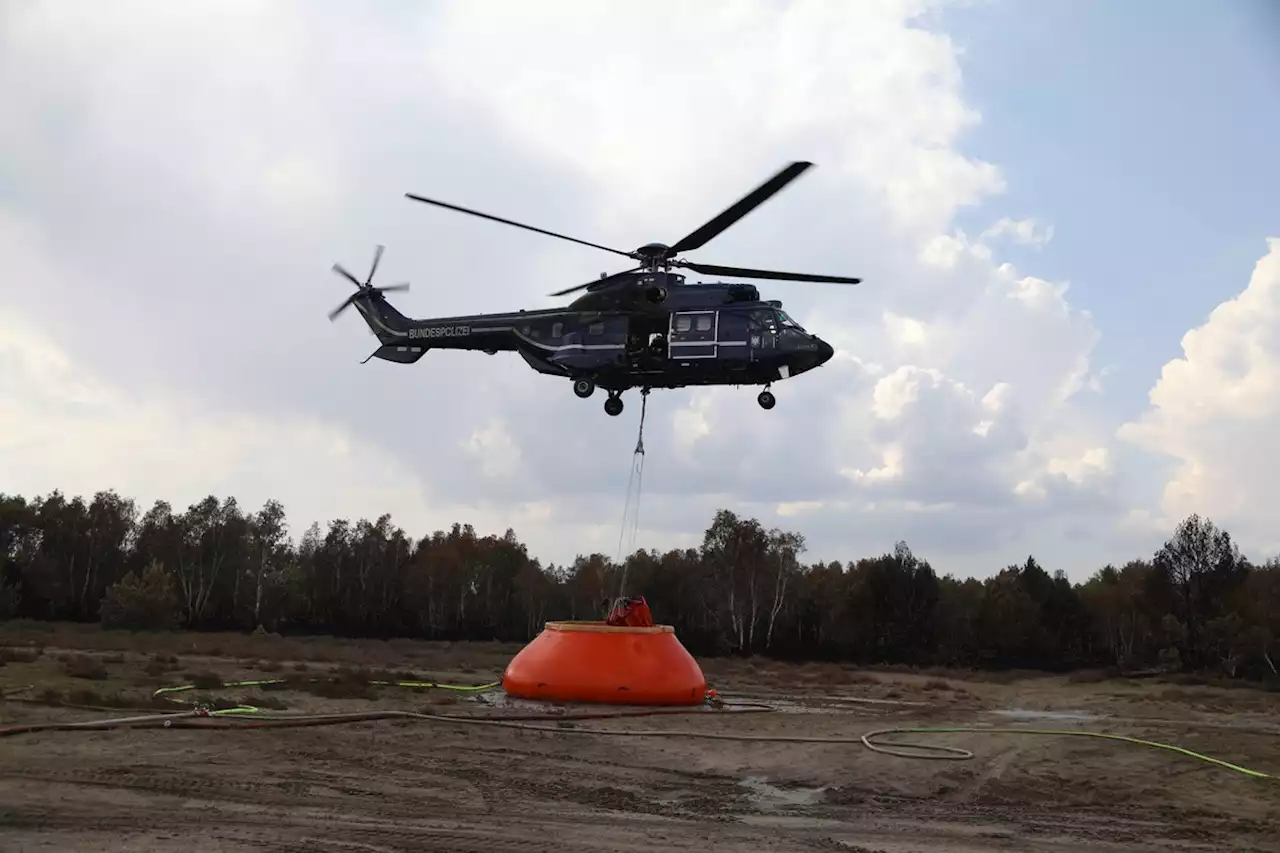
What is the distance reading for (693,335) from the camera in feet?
62.5

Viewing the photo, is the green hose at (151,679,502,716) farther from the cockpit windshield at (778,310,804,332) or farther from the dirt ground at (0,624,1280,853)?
the cockpit windshield at (778,310,804,332)

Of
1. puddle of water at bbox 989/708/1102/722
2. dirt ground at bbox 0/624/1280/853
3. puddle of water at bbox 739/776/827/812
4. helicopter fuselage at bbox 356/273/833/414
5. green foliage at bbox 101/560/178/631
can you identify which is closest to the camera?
dirt ground at bbox 0/624/1280/853

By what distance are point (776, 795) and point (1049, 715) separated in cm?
1340

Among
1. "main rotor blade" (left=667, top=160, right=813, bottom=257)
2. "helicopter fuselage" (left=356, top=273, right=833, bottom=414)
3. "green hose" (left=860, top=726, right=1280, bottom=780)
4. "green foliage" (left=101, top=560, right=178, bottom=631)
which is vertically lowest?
"green foliage" (left=101, top=560, right=178, bottom=631)

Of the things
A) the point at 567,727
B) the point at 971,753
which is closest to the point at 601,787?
the point at 567,727

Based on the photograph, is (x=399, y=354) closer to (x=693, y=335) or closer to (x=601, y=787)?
(x=693, y=335)

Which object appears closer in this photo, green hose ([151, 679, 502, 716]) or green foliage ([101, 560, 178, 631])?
green hose ([151, 679, 502, 716])

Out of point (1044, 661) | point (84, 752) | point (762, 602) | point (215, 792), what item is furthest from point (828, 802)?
point (762, 602)

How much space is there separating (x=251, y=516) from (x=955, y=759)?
8802 centimetres

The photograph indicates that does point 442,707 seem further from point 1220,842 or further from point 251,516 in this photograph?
point 251,516

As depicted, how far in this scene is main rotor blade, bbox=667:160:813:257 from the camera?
14977mm

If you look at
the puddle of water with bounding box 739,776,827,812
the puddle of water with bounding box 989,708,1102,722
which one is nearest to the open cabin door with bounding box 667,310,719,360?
the puddle of water with bounding box 739,776,827,812

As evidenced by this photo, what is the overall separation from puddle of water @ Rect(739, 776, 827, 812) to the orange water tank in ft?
25.4

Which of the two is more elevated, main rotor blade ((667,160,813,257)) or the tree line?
main rotor blade ((667,160,813,257))
